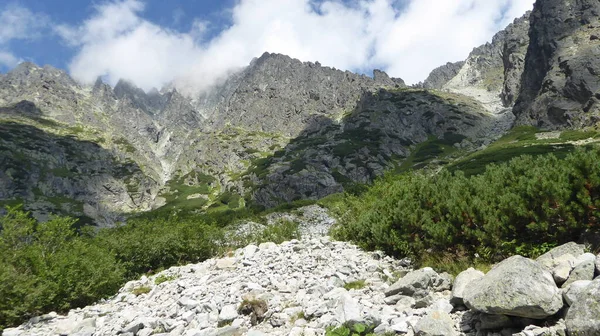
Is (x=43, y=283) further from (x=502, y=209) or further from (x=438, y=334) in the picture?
(x=502, y=209)

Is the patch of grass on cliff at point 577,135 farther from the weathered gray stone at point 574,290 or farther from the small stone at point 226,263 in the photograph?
the weathered gray stone at point 574,290

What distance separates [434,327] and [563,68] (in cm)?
20006

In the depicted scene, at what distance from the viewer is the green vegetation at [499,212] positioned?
456 inches

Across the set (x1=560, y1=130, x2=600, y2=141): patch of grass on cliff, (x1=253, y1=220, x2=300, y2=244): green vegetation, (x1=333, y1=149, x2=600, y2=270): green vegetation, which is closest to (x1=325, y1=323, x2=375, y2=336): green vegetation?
(x1=333, y1=149, x2=600, y2=270): green vegetation

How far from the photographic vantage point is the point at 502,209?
13055 millimetres

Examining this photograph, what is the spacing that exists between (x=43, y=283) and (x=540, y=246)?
22650 millimetres

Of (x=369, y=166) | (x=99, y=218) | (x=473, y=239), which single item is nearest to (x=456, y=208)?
(x=473, y=239)

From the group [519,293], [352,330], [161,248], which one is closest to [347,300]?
[352,330]

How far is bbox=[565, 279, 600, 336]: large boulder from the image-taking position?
6316mm

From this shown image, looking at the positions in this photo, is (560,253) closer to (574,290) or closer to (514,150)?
(574,290)

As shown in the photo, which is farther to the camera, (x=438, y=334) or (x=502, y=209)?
(x=502, y=209)

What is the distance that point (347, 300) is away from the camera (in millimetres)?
9648

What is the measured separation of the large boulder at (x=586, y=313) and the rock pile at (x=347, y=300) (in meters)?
0.02

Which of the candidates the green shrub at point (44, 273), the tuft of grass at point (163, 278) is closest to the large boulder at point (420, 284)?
the tuft of grass at point (163, 278)
